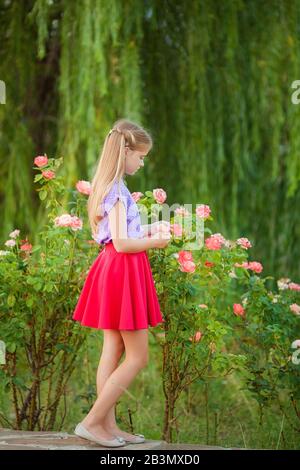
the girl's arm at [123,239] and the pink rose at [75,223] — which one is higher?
the pink rose at [75,223]

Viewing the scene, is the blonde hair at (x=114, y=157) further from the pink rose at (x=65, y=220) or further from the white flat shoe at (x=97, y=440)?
the white flat shoe at (x=97, y=440)

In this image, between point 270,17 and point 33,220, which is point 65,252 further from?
point 270,17

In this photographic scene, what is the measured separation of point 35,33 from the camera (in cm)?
529

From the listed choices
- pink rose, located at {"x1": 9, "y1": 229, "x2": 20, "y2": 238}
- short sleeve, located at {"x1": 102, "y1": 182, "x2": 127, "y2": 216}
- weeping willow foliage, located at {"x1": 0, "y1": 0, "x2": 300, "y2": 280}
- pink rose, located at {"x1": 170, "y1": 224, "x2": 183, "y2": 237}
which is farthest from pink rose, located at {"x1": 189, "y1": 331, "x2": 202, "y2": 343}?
weeping willow foliage, located at {"x1": 0, "y1": 0, "x2": 300, "y2": 280}

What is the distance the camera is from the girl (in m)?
2.97

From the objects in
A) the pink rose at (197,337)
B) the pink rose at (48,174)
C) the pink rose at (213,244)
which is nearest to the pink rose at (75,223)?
the pink rose at (48,174)

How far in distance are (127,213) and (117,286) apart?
0.87 feet

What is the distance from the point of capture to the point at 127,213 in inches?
120

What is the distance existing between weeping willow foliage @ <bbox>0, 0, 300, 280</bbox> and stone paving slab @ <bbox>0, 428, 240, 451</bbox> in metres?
1.88

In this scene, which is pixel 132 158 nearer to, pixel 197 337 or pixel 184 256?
pixel 184 256

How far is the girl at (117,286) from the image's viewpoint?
2.97 metres

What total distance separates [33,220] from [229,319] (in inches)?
82.0
